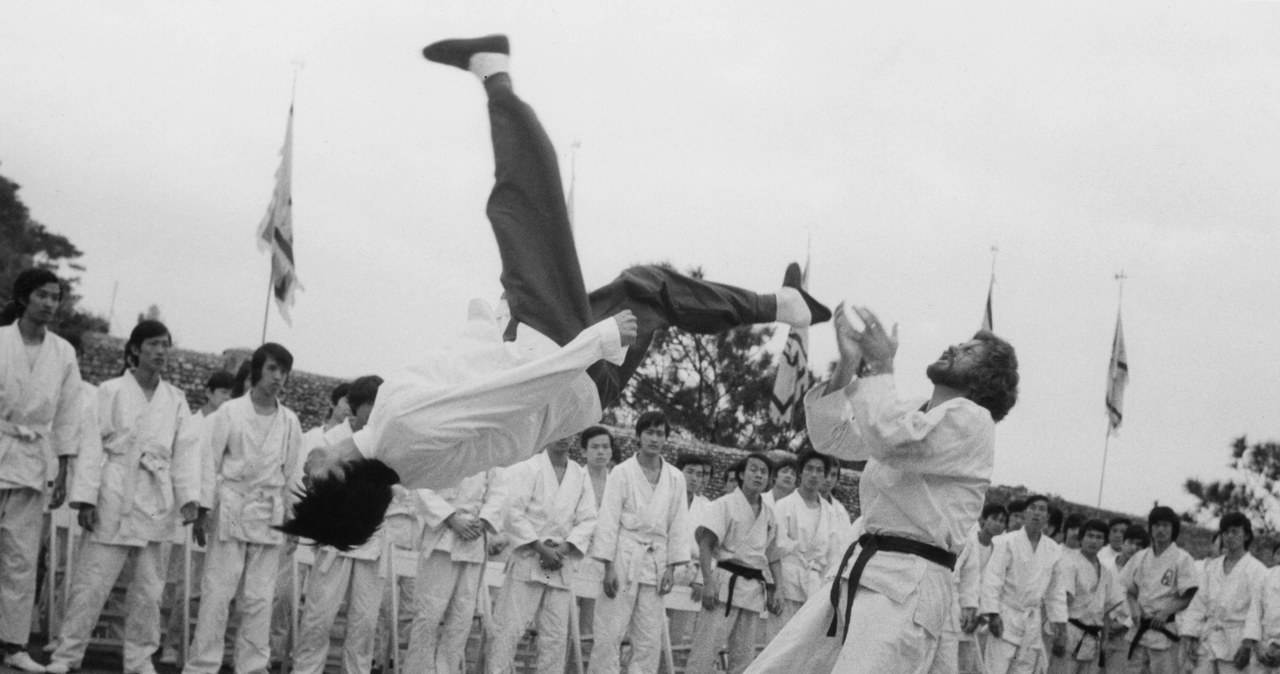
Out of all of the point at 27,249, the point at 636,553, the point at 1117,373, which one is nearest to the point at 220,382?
the point at 636,553

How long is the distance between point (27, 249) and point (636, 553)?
2528cm

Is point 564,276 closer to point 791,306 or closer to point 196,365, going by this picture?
point 791,306

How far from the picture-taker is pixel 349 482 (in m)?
4.75

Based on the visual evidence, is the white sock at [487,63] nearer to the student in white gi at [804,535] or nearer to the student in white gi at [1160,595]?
the student in white gi at [804,535]

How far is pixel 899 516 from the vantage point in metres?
5.10

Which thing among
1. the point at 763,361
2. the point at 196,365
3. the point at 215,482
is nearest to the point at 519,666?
the point at 215,482

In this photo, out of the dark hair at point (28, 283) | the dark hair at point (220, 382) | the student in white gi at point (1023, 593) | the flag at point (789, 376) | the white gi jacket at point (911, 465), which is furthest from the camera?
the flag at point (789, 376)

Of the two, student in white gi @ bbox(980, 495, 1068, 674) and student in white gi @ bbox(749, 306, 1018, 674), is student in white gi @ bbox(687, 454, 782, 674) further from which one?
student in white gi @ bbox(749, 306, 1018, 674)

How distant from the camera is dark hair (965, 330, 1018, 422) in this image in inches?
208

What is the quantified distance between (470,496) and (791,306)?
351 cm

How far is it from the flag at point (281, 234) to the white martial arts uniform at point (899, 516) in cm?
933

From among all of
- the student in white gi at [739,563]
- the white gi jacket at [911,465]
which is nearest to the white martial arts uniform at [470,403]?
the white gi jacket at [911,465]

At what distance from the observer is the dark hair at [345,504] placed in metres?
4.73

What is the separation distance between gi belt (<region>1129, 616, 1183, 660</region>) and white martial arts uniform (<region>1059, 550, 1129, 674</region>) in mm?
201
